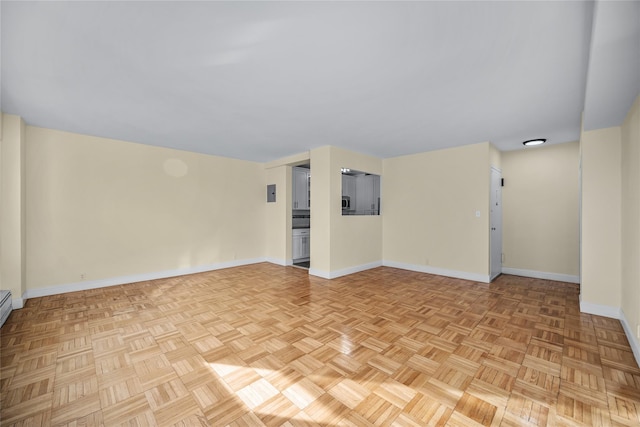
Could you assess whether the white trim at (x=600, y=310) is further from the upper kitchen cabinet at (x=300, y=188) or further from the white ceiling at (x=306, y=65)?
the upper kitchen cabinet at (x=300, y=188)

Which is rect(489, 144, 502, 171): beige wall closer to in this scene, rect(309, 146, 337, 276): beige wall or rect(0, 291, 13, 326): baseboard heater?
rect(309, 146, 337, 276): beige wall

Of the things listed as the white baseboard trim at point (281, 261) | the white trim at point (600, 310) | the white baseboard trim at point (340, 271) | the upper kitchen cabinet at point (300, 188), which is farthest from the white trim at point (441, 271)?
the upper kitchen cabinet at point (300, 188)

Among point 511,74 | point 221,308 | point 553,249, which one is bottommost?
point 221,308

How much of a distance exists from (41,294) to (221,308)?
9.22 ft

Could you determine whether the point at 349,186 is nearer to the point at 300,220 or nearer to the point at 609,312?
the point at 300,220

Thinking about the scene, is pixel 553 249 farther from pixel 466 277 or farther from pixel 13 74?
pixel 13 74

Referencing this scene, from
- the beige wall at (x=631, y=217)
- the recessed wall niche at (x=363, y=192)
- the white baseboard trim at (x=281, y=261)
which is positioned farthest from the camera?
the white baseboard trim at (x=281, y=261)

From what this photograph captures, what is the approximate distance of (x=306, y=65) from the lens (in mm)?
2180

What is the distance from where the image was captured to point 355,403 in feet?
5.49

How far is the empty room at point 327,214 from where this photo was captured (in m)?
1.67

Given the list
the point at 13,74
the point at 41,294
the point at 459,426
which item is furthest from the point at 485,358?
the point at 41,294

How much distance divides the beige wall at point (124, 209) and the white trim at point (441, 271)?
3449mm

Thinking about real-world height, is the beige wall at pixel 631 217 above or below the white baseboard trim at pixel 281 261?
above

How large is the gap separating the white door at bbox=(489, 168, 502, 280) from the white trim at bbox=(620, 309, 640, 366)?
1864 mm
